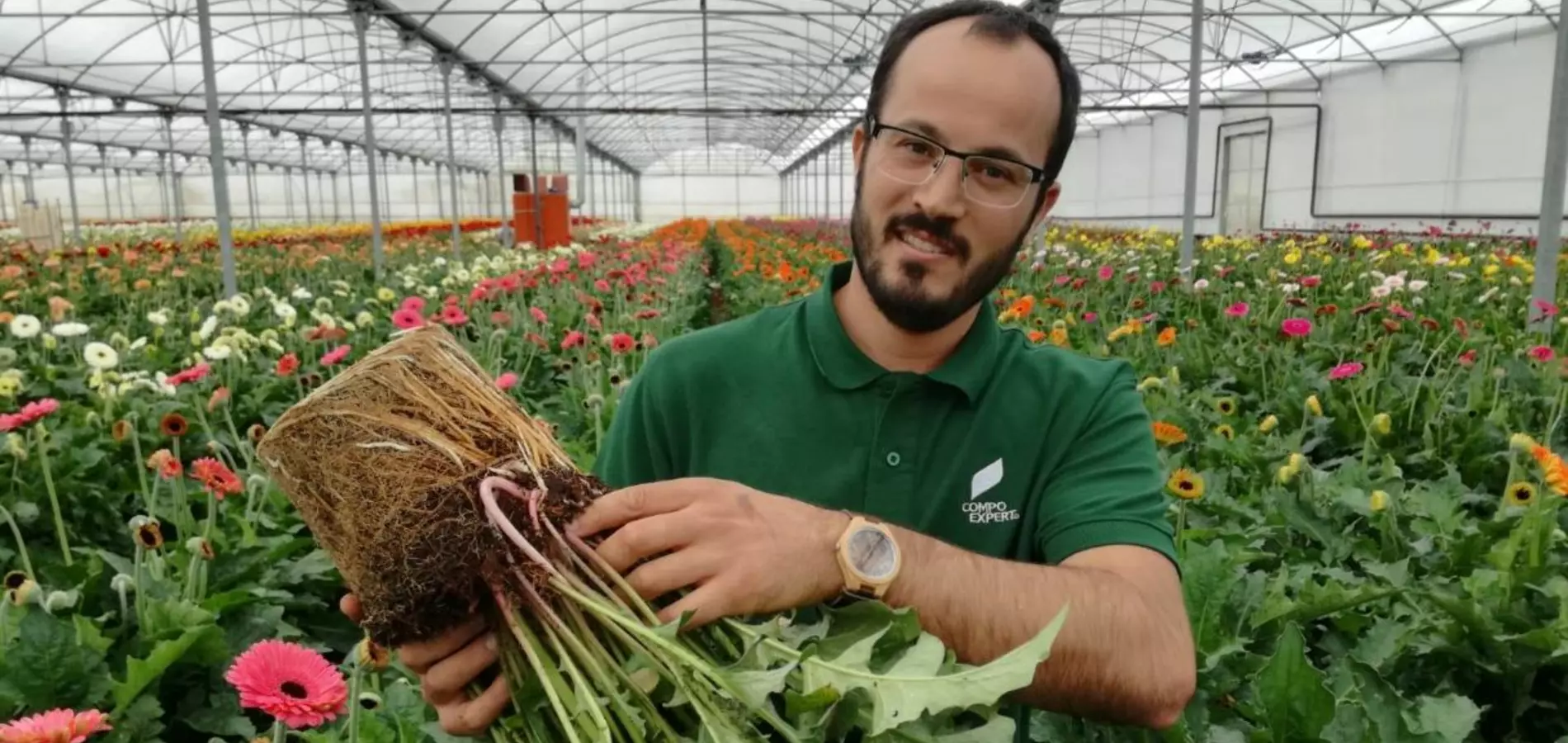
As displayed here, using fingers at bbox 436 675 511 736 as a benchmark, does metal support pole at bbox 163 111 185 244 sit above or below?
above

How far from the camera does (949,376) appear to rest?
1579mm

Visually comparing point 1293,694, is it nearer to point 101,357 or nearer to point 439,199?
point 101,357

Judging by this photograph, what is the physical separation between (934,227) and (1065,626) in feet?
1.94

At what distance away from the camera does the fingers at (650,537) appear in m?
0.98

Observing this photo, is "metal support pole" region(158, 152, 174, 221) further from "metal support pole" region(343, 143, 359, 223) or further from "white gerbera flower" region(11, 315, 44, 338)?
"white gerbera flower" region(11, 315, 44, 338)

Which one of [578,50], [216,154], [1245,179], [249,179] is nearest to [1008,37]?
[216,154]

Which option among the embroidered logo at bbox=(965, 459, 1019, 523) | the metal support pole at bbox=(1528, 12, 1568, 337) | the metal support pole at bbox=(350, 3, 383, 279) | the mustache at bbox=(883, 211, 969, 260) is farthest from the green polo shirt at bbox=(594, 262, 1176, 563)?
the metal support pole at bbox=(350, 3, 383, 279)

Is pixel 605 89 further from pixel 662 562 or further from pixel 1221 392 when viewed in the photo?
pixel 662 562

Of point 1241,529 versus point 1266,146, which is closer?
point 1241,529

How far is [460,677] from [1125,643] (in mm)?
709

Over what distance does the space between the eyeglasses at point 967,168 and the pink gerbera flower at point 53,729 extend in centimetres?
123

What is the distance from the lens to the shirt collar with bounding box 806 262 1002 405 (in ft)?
5.22

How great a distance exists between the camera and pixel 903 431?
1581mm

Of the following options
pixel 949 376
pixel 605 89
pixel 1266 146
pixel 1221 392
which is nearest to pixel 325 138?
pixel 605 89
